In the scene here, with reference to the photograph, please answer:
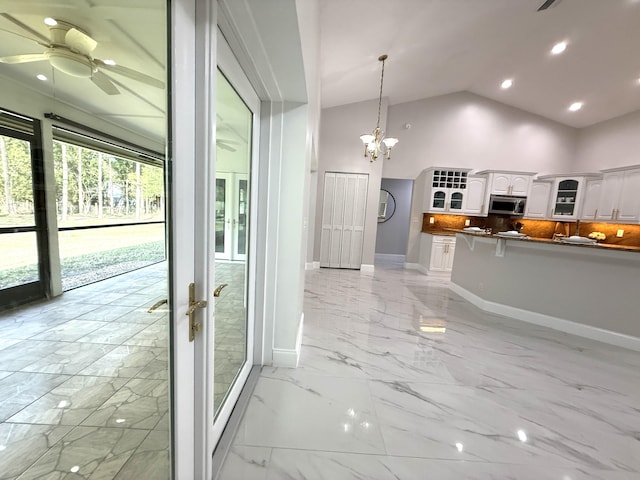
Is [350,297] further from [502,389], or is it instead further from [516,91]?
[516,91]

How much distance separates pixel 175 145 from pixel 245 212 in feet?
3.25

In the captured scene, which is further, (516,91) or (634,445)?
(516,91)

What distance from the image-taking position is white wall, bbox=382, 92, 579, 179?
6371mm

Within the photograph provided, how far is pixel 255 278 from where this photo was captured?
1992 millimetres

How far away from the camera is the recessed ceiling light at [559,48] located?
4.24 m

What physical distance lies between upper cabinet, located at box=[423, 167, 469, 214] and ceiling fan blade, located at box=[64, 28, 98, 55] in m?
6.35

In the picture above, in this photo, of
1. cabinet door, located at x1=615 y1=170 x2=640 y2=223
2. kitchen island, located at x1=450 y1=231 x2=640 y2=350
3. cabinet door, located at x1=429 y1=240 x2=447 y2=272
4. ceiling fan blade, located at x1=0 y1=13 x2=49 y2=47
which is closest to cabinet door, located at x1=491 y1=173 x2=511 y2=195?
cabinet door, located at x1=429 y1=240 x2=447 y2=272

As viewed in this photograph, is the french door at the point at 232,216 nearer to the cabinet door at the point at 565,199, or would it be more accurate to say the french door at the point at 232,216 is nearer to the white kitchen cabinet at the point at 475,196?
the white kitchen cabinet at the point at 475,196

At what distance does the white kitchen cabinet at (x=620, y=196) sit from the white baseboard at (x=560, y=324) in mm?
3863

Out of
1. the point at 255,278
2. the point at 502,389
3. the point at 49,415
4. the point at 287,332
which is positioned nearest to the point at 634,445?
the point at 502,389

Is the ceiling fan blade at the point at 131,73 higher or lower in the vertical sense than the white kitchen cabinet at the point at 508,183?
lower

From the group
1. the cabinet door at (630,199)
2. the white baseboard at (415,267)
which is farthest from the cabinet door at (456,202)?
the cabinet door at (630,199)

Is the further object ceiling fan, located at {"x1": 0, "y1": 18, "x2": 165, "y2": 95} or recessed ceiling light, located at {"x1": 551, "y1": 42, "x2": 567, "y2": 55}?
recessed ceiling light, located at {"x1": 551, "y1": 42, "x2": 567, "y2": 55}

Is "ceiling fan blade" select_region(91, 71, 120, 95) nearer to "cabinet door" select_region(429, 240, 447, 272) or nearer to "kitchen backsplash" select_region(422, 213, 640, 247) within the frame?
"cabinet door" select_region(429, 240, 447, 272)
